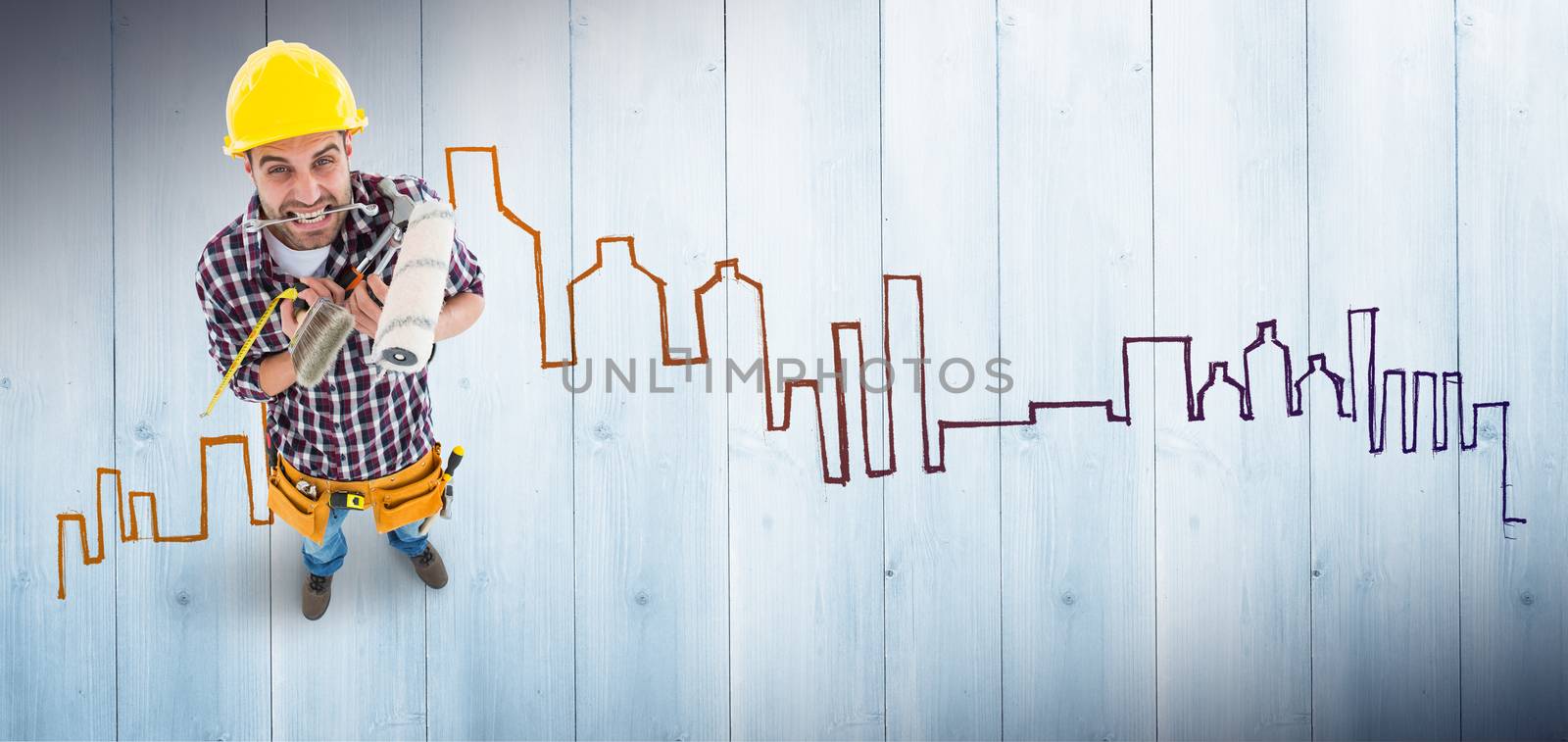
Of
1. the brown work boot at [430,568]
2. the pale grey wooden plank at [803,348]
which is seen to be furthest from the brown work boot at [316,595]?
the pale grey wooden plank at [803,348]

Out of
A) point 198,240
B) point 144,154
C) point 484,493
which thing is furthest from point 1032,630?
point 144,154

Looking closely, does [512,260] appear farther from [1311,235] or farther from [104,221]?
[1311,235]

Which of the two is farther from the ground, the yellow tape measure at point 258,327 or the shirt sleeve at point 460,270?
the shirt sleeve at point 460,270

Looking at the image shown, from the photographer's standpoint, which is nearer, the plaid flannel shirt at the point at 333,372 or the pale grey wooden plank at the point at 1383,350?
the plaid flannel shirt at the point at 333,372

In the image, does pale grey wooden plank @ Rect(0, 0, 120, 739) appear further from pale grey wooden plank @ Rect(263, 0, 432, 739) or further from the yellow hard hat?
the yellow hard hat

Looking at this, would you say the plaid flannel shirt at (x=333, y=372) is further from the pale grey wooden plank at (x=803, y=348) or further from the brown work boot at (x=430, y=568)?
the pale grey wooden plank at (x=803, y=348)

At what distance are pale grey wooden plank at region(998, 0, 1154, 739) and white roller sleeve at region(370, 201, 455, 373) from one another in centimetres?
71

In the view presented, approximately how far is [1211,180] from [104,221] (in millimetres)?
1412

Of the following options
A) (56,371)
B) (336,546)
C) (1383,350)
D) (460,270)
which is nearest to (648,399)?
(460,270)

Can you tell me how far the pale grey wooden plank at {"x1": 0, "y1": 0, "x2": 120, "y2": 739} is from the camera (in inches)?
45.5

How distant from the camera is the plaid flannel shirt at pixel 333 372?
3.18 feet

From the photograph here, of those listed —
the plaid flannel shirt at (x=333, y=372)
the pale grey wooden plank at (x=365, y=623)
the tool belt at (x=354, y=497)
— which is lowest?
the pale grey wooden plank at (x=365, y=623)

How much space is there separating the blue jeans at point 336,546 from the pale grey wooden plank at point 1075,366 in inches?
29.8

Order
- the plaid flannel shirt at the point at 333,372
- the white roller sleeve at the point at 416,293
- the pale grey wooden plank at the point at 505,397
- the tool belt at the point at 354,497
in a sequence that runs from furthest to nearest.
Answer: the pale grey wooden plank at the point at 505,397 → the tool belt at the point at 354,497 → the plaid flannel shirt at the point at 333,372 → the white roller sleeve at the point at 416,293
